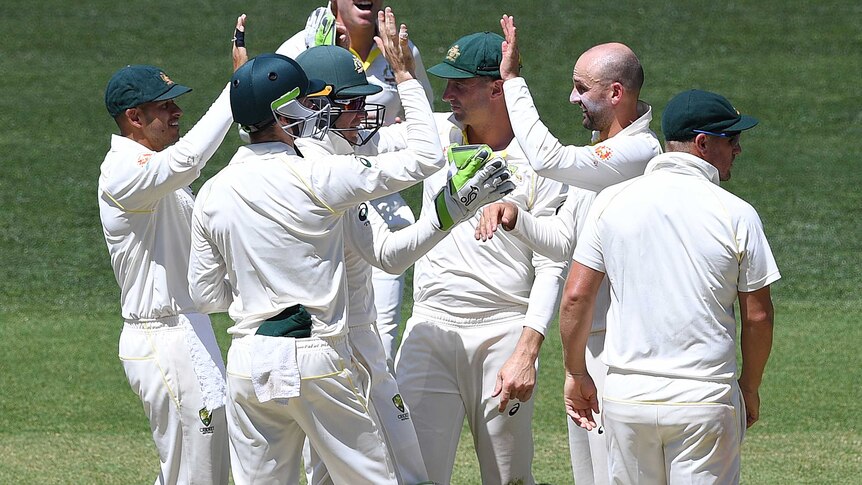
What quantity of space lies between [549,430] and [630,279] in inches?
153

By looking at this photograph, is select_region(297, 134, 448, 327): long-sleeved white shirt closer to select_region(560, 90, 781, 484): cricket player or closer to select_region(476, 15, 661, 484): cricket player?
select_region(476, 15, 661, 484): cricket player

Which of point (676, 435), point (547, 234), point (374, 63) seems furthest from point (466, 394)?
point (374, 63)

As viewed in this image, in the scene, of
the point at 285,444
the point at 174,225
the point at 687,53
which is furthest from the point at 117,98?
the point at 687,53

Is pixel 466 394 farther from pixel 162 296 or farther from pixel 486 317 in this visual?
pixel 162 296

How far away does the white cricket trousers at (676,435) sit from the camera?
4.21 m

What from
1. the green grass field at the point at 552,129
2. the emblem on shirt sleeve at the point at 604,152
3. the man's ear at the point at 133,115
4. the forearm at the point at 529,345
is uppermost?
the man's ear at the point at 133,115

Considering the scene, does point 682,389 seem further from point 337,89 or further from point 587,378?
point 337,89

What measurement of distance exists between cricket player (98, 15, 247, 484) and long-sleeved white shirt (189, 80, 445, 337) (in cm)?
82

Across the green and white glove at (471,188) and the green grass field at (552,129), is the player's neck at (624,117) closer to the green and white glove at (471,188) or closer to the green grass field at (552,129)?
the green and white glove at (471,188)

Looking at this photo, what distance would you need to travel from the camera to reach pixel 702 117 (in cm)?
439

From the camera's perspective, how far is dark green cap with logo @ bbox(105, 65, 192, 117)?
5367 millimetres

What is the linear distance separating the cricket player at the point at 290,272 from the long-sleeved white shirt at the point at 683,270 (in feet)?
2.53

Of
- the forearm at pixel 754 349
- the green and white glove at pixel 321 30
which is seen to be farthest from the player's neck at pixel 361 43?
the forearm at pixel 754 349

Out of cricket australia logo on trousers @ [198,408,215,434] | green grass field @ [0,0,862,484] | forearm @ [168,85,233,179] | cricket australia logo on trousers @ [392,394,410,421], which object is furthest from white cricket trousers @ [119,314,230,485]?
green grass field @ [0,0,862,484]
